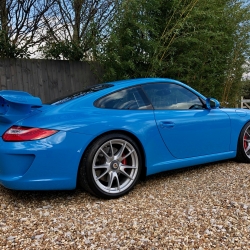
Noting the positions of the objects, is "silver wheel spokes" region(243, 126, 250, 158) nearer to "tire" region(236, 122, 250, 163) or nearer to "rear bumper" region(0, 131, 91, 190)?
"tire" region(236, 122, 250, 163)

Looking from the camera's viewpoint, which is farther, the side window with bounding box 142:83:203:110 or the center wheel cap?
the side window with bounding box 142:83:203:110

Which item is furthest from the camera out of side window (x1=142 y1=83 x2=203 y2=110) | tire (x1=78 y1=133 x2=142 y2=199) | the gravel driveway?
side window (x1=142 y1=83 x2=203 y2=110)

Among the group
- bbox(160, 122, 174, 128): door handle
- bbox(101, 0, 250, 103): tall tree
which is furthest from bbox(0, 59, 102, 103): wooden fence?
bbox(160, 122, 174, 128): door handle

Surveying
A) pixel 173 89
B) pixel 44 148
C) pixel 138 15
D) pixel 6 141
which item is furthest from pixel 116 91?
pixel 138 15

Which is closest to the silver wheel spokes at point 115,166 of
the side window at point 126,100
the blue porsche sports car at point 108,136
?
the blue porsche sports car at point 108,136

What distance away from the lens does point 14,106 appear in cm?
217

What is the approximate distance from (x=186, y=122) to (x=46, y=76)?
2.92 m

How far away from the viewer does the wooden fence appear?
174 inches

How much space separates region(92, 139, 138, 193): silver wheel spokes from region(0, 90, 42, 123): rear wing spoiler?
0.68m

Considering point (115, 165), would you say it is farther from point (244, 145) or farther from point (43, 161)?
point (244, 145)

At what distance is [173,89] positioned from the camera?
9.77 feet

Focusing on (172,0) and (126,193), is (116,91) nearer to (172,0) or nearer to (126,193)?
(126,193)

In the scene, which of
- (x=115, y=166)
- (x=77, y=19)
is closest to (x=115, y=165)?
(x=115, y=166)

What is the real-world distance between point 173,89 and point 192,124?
44 cm
